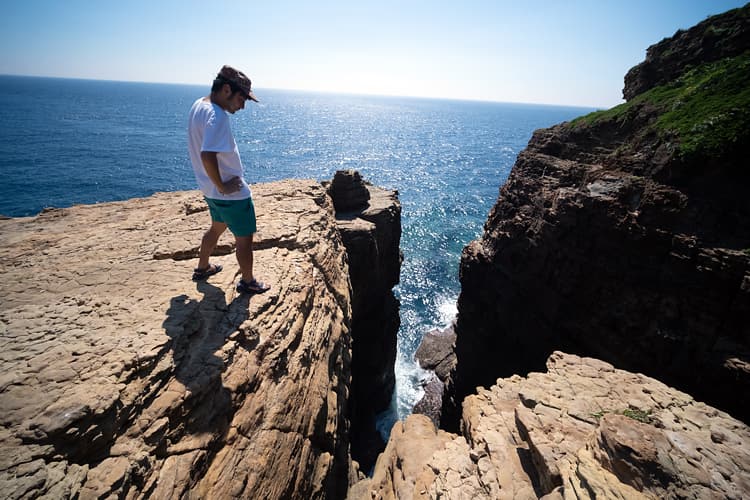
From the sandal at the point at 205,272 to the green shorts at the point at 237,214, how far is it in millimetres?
1005

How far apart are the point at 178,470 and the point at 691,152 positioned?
53.9 feet

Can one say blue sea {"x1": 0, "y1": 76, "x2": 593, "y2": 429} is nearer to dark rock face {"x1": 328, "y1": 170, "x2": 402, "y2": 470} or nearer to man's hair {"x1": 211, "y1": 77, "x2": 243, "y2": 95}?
dark rock face {"x1": 328, "y1": 170, "x2": 402, "y2": 470}

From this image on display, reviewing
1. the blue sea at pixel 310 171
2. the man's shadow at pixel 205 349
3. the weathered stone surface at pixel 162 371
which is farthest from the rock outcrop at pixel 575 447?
the blue sea at pixel 310 171

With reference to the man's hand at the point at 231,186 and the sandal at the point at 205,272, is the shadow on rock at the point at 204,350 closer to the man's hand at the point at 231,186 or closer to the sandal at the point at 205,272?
the sandal at the point at 205,272

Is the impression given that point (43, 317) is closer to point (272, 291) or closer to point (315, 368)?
point (272, 291)

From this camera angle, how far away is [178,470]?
3.09 metres

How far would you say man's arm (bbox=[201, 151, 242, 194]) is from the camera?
163 inches

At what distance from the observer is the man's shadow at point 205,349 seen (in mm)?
3600

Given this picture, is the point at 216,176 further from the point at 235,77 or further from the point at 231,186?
the point at 235,77

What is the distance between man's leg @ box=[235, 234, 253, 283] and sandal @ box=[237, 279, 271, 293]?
2.2 inches

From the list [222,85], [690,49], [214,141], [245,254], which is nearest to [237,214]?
[245,254]

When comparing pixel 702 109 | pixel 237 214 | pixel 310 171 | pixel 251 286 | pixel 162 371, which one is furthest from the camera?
pixel 310 171

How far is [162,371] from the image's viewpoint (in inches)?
141

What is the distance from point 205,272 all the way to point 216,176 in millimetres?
1899
